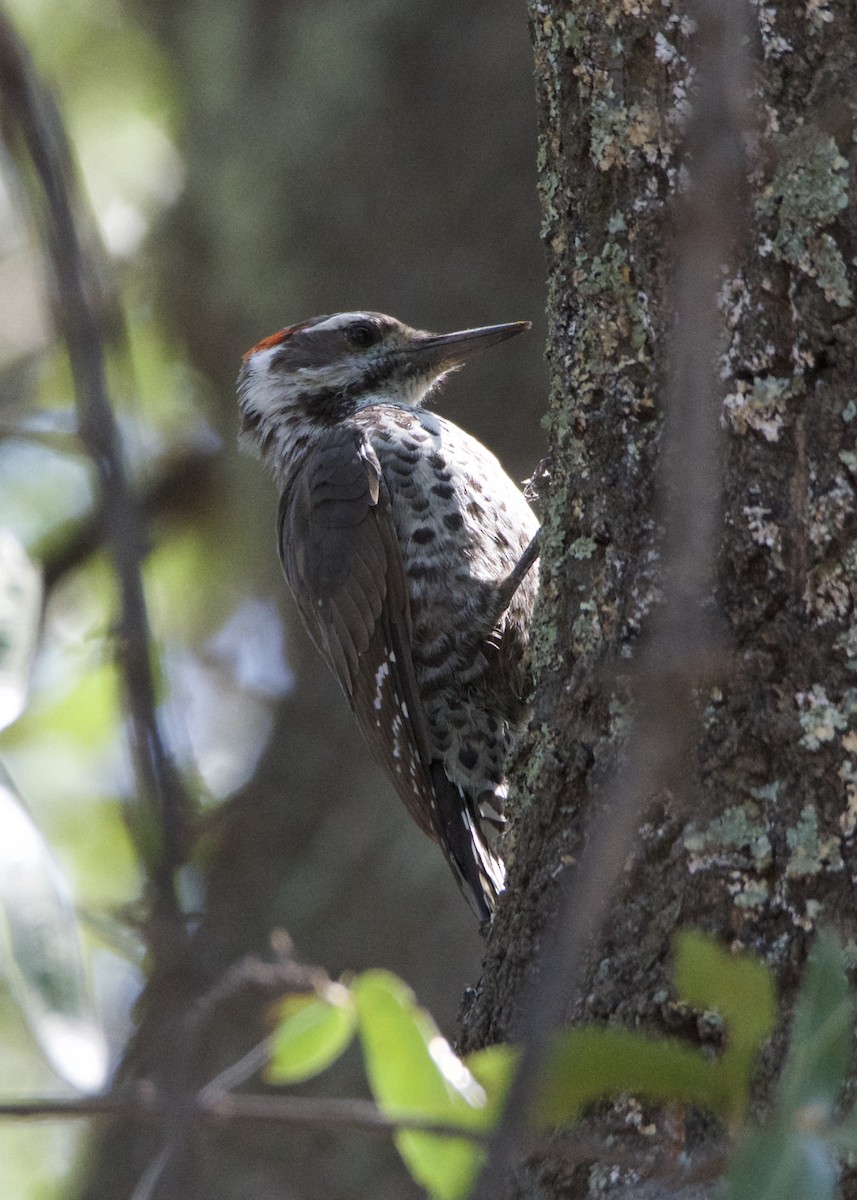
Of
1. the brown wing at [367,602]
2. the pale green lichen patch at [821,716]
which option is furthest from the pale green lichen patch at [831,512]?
the brown wing at [367,602]

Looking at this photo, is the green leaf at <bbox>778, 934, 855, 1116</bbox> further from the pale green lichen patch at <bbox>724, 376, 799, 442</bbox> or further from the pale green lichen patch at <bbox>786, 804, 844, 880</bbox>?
the pale green lichen patch at <bbox>724, 376, 799, 442</bbox>

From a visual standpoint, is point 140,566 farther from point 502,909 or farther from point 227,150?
point 227,150

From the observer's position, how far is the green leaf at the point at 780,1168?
2.93 ft

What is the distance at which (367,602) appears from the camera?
10.6 feet

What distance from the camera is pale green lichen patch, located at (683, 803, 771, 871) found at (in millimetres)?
1664

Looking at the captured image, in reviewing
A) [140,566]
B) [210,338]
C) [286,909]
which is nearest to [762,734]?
[140,566]

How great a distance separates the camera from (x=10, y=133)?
134 centimetres

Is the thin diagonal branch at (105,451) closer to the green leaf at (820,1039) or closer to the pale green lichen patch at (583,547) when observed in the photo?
the green leaf at (820,1039)

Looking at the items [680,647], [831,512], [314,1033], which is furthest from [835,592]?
[680,647]

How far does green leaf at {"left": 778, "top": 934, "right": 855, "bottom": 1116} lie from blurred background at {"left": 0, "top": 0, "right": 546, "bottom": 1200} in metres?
3.03

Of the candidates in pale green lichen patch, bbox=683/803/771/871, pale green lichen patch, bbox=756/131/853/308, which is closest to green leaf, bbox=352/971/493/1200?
pale green lichen patch, bbox=683/803/771/871

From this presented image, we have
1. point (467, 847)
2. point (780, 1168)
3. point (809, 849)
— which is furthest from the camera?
point (467, 847)

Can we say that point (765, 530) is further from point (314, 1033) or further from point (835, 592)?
point (314, 1033)

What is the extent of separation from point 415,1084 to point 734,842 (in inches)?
24.5
